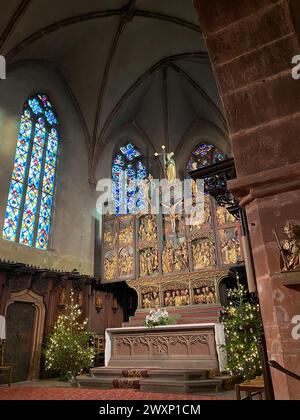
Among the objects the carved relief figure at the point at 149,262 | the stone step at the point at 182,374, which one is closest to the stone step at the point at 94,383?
the stone step at the point at 182,374

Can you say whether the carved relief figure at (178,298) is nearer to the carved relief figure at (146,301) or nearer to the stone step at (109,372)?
the carved relief figure at (146,301)

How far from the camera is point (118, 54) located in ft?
48.7

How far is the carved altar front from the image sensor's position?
8.52 metres

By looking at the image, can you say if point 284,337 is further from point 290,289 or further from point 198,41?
point 198,41

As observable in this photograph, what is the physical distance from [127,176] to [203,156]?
4.32 metres

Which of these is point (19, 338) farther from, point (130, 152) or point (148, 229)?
point (130, 152)

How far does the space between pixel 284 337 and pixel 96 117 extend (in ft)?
46.7

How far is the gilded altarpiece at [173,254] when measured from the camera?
1055cm

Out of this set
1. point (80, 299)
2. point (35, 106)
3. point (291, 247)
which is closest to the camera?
point (291, 247)

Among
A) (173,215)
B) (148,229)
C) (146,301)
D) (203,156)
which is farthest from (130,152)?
(146,301)

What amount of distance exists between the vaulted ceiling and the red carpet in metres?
9.92

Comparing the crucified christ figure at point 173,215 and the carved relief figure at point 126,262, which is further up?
the crucified christ figure at point 173,215

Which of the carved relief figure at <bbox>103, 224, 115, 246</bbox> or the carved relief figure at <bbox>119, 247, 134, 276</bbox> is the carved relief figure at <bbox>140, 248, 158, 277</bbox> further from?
the carved relief figure at <bbox>103, 224, 115, 246</bbox>

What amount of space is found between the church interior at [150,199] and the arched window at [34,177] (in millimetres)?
55
